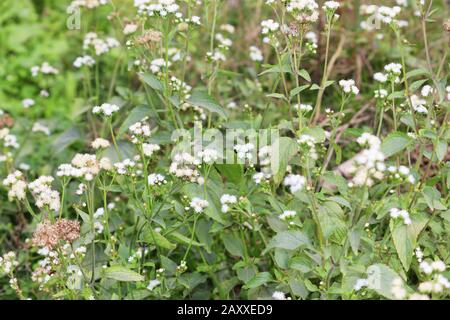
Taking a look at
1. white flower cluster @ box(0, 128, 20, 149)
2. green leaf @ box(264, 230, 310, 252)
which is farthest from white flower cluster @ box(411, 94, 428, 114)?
white flower cluster @ box(0, 128, 20, 149)

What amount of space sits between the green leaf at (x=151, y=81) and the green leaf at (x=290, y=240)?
34.3 inches

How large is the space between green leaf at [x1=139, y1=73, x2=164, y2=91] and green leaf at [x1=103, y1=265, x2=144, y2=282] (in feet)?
2.61

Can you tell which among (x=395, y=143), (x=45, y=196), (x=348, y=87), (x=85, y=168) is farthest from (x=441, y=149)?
(x=45, y=196)

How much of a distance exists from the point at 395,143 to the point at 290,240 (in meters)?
0.54

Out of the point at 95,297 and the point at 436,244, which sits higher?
the point at 436,244

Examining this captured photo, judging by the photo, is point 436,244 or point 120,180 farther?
point 120,180

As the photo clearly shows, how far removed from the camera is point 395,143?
8.29ft

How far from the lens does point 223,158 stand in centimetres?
288

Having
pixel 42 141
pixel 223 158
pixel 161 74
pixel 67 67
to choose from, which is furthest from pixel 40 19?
pixel 223 158

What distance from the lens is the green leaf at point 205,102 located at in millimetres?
2957

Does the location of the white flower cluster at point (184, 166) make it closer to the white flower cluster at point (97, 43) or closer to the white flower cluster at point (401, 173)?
the white flower cluster at point (401, 173)

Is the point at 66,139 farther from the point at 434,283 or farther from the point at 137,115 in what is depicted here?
the point at 434,283

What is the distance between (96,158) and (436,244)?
4.69 ft
